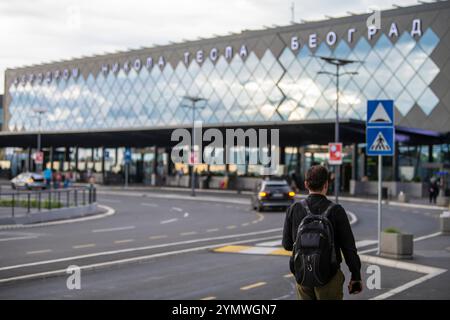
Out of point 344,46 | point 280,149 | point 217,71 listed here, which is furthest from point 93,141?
point 344,46

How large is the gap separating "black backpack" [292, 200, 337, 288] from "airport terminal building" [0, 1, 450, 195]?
1541 inches

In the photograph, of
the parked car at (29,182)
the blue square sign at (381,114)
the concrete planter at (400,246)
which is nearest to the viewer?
the concrete planter at (400,246)

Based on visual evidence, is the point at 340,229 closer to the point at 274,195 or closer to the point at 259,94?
the point at 274,195

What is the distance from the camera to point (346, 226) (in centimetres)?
591

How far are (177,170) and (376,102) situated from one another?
59.2 metres

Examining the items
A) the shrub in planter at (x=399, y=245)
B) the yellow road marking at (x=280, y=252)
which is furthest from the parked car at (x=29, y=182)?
the shrub in planter at (x=399, y=245)

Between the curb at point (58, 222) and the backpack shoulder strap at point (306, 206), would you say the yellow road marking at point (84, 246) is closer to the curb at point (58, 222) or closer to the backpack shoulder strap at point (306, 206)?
the curb at point (58, 222)

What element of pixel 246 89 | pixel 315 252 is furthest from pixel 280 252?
pixel 246 89

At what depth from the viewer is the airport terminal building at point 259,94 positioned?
2207 inches

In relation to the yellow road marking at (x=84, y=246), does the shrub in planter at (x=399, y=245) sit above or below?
above

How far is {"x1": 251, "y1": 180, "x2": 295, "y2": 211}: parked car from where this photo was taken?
33.2 m

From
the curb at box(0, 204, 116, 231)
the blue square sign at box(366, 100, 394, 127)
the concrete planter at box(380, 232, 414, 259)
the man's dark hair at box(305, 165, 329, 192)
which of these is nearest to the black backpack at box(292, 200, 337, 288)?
the man's dark hair at box(305, 165, 329, 192)

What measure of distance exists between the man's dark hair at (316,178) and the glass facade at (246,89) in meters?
49.0

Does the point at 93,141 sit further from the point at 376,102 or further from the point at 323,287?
the point at 323,287
